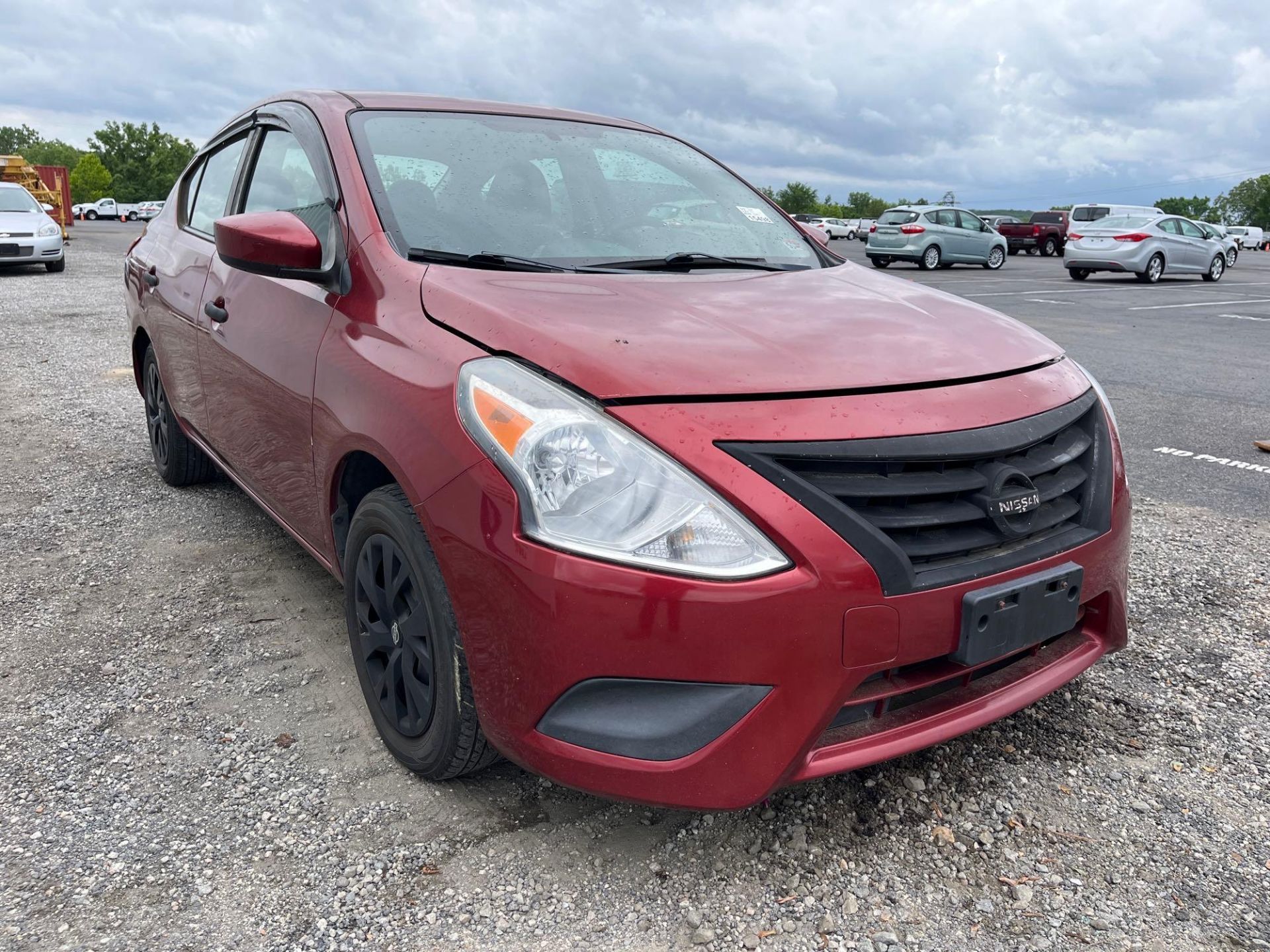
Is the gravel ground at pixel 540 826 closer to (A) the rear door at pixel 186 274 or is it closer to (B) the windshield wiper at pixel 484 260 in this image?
(A) the rear door at pixel 186 274

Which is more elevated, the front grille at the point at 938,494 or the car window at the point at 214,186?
the car window at the point at 214,186

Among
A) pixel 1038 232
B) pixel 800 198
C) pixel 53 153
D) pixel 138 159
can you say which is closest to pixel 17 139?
pixel 53 153

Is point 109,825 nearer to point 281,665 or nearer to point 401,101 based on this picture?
point 281,665

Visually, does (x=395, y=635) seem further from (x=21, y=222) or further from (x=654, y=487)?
(x=21, y=222)

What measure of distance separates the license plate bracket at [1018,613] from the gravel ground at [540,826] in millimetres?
477

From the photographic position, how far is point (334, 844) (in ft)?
6.90

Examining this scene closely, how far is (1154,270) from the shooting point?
20828mm

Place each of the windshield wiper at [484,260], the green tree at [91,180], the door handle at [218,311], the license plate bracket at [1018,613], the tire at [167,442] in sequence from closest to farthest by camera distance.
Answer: the license plate bracket at [1018,613] → the windshield wiper at [484,260] → the door handle at [218,311] → the tire at [167,442] → the green tree at [91,180]

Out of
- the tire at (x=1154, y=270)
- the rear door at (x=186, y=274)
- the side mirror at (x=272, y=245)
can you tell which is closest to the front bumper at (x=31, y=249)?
the rear door at (x=186, y=274)

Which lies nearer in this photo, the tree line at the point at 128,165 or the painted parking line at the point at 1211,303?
the painted parking line at the point at 1211,303

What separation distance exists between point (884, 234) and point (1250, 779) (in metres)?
21.5

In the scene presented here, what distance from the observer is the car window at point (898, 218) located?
73.9ft

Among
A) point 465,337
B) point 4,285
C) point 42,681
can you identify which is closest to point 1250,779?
point 465,337

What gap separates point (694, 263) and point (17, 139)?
553ft
